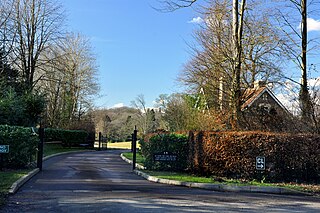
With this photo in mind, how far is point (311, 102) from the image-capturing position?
16000 mm

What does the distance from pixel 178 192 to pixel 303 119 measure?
7659 mm

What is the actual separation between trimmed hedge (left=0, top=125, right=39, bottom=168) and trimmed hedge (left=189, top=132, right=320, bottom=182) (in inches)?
320

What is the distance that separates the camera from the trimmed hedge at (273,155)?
13375 millimetres

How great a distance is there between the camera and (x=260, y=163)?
527 inches

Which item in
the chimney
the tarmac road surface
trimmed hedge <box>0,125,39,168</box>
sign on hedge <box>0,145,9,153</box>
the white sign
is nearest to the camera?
the tarmac road surface

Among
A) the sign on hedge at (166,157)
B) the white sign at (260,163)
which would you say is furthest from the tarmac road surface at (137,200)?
the sign on hedge at (166,157)

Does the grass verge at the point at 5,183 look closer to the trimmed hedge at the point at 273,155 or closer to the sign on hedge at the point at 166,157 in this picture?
the sign on hedge at the point at 166,157

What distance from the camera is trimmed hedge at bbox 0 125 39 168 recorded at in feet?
50.1

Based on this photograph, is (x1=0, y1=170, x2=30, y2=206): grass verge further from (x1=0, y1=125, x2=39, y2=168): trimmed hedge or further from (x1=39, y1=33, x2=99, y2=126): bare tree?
(x1=39, y1=33, x2=99, y2=126): bare tree

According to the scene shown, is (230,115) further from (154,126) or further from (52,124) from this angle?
(154,126)

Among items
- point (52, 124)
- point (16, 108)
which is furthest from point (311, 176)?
point (52, 124)

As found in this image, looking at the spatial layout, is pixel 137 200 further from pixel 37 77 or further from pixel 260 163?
pixel 37 77

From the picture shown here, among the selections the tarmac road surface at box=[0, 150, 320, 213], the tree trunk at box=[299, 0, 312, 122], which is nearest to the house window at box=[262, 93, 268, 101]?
the tree trunk at box=[299, 0, 312, 122]

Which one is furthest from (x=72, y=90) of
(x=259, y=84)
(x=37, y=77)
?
(x=259, y=84)
